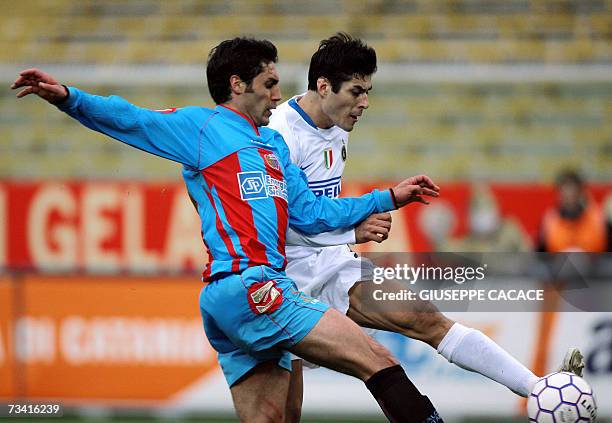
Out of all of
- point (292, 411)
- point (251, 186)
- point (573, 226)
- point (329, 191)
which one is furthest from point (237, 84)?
point (573, 226)

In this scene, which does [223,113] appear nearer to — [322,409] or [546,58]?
[322,409]

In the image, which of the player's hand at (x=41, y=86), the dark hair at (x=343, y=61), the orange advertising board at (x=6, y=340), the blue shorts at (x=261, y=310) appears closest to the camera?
the player's hand at (x=41, y=86)

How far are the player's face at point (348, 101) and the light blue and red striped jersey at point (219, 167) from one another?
84cm

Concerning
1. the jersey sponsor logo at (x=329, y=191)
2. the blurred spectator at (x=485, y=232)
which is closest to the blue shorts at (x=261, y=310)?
the jersey sponsor logo at (x=329, y=191)

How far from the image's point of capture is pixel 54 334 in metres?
7.49

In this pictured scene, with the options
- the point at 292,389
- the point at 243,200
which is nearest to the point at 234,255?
the point at 243,200

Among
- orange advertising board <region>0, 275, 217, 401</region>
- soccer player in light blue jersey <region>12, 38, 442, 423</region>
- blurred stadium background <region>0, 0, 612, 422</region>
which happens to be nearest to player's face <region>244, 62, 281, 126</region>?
soccer player in light blue jersey <region>12, 38, 442, 423</region>

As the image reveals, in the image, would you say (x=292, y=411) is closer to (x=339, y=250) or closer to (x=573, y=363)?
(x=339, y=250)

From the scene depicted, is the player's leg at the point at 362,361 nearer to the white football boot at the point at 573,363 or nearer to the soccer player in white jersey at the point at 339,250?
the soccer player in white jersey at the point at 339,250

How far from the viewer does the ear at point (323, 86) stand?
533 centimetres

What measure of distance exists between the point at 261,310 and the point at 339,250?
1.17m

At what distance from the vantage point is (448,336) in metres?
5.15

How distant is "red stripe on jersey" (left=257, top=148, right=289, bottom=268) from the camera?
4.49 m

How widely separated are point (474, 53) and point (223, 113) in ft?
26.8
